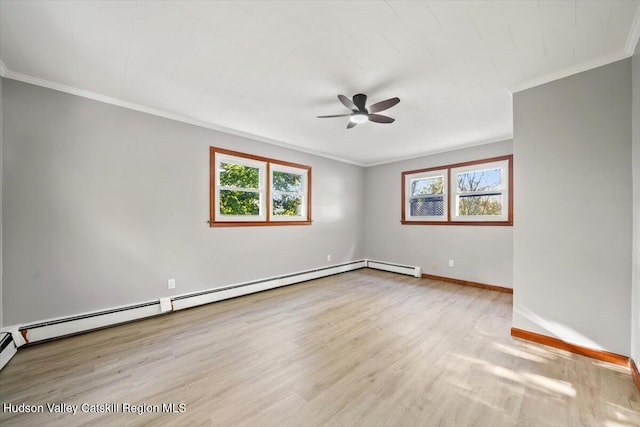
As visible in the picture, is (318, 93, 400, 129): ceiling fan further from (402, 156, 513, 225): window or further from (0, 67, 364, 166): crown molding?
(402, 156, 513, 225): window

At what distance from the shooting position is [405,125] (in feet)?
11.8

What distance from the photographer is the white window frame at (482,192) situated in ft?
13.7

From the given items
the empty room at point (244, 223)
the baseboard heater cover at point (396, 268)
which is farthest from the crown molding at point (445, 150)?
the baseboard heater cover at point (396, 268)

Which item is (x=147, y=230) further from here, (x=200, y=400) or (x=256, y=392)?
(x=256, y=392)

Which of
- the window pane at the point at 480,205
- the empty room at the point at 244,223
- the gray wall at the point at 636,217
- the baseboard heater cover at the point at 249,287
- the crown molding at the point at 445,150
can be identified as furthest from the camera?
the window pane at the point at 480,205

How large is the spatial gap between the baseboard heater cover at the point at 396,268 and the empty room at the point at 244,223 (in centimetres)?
121

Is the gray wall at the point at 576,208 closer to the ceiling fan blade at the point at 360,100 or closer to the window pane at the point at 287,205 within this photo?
the ceiling fan blade at the point at 360,100

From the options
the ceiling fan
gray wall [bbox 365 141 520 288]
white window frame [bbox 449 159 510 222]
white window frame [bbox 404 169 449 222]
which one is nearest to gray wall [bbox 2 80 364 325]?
the ceiling fan

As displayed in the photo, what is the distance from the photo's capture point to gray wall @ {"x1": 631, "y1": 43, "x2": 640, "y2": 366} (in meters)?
1.87

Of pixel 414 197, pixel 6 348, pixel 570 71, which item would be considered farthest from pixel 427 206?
pixel 6 348

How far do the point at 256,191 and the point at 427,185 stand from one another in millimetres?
3515

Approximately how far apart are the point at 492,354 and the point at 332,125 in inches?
128

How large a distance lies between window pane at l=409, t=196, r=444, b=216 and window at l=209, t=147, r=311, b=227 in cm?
232

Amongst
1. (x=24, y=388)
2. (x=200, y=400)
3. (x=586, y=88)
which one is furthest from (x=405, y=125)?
(x=24, y=388)
